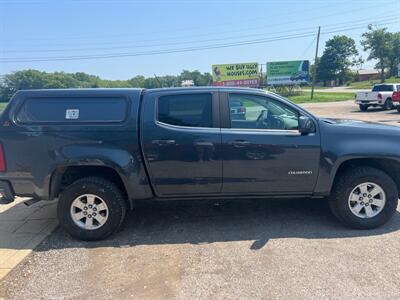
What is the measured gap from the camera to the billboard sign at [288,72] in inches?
1754

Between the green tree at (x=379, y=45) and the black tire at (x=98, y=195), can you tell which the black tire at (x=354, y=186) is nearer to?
the black tire at (x=98, y=195)

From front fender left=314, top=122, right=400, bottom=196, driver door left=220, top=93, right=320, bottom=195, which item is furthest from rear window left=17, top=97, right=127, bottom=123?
front fender left=314, top=122, right=400, bottom=196

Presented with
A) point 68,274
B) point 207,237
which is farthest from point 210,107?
point 68,274

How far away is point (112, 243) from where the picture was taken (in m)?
4.32

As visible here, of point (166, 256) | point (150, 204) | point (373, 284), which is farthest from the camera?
point (150, 204)

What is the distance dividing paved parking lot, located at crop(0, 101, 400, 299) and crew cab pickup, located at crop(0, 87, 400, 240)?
0.38 m

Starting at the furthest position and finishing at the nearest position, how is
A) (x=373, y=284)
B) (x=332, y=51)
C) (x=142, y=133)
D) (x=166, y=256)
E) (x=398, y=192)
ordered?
(x=332, y=51)
(x=398, y=192)
(x=142, y=133)
(x=166, y=256)
(x=373, y=284)

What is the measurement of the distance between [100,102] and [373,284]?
11.4 ft

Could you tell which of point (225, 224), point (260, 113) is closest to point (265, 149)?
point (260, 113)

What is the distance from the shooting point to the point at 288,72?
148 ft

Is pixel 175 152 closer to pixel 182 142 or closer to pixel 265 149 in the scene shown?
pixel 182 142

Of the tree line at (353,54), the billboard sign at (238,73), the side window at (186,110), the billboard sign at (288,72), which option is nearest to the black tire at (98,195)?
the side window at (186,110)

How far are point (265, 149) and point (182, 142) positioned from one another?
3.27 feet

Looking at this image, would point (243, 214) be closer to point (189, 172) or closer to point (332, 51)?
point (189, 172)
